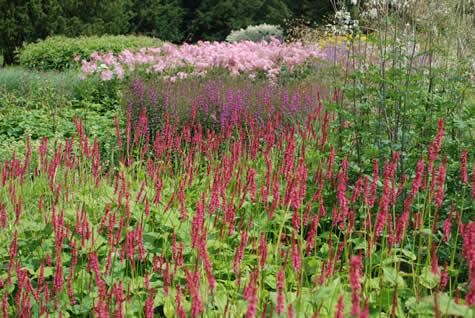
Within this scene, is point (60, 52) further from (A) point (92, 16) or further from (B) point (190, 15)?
(B) point (190, 15)

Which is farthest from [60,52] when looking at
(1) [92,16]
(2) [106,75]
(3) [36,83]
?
(1) [92,16]

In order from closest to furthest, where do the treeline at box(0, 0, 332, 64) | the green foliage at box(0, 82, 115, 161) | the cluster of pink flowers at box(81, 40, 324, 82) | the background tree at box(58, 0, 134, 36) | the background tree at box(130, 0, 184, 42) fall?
the green foliage at box(0, 82, 115, 161) → the cluster of pink flowers at box(81, 40, 324, 82) → the background tree at box(58, 0, 134, 36) → the treeline at box(0, 0, 332, 64) → the background tree at box(130, 0, 184, 42)

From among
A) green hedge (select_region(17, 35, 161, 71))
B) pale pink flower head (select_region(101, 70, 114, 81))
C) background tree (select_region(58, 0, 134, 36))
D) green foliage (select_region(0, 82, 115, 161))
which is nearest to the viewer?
green foliage (select_region(0, 82, 115, 161))

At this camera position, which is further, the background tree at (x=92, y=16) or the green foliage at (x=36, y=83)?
the background tree at (x=92, y=16)

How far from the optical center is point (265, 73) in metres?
9.81

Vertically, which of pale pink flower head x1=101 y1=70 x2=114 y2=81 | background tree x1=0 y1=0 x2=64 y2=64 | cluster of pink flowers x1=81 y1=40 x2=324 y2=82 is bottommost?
pale pink flower head x1=101 y1=70 x2=114 y2=81

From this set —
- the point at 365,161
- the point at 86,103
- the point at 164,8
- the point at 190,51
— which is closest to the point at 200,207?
the point at 365,161

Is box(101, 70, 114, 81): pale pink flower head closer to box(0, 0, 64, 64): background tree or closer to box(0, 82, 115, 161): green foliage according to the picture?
box(0, 82, 115, 161): green foliage

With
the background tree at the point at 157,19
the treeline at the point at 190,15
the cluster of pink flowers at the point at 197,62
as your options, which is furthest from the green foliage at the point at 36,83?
the background tree at the point at 157,19

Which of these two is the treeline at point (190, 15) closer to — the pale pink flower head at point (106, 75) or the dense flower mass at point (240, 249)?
the pale pink flower head at point (106, 75)

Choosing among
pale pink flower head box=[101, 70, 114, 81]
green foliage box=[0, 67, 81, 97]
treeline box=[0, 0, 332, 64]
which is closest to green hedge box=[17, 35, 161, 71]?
green foliage box=[0, 67, 81, 97]

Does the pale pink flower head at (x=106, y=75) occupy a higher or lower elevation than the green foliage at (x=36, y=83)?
higher

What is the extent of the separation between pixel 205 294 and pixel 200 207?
36 centimetres

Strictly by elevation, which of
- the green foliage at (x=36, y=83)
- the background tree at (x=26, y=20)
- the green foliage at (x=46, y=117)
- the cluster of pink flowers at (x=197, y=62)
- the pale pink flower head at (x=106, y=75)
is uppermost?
the background tree at (x=26, y=20)
